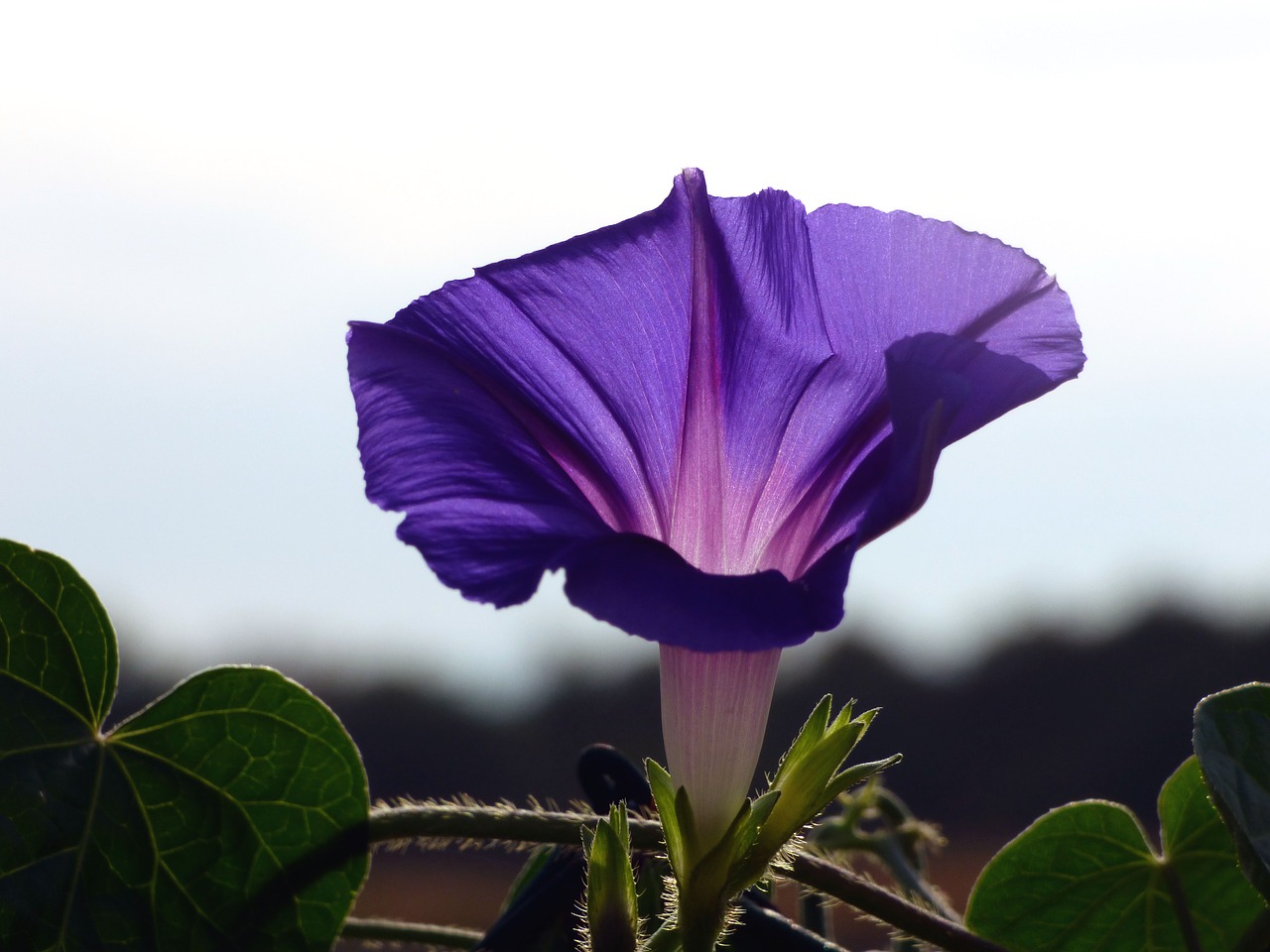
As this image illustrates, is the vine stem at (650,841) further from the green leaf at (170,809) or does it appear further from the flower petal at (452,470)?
the flower petal at (452,470)

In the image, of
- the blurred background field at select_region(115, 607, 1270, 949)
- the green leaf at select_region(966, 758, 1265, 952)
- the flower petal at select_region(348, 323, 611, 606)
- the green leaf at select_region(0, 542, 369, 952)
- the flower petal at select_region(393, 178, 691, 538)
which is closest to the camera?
the flower petal at select_region(348, 323, 611, 606)

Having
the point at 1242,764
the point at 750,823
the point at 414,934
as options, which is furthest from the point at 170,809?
the point at 1242,764

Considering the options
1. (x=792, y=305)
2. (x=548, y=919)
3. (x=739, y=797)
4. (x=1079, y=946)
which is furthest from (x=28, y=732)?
(x=1079, y=946)

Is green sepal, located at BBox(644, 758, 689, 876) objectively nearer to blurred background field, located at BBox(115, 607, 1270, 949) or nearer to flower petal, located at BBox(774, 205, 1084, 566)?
flower petal, located at BBox(774, 205, 1084, 566)

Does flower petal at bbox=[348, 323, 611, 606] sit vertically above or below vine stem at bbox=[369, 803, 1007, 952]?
above

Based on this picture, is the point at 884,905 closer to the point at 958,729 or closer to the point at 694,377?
the point at 694,377

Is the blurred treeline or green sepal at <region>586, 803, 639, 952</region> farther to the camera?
the blurred treeline

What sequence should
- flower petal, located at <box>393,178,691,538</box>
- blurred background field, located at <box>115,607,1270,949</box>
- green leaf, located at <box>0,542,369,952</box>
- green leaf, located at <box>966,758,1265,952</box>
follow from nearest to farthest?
flower petal, located at <box>393,178,691,538</box>, green leaf, located at <box>0,542,369,952</box>, green leaf, located at <box>966,758,1265,952</box>, blurred background field, located at <box>115,607,1270,949</box>

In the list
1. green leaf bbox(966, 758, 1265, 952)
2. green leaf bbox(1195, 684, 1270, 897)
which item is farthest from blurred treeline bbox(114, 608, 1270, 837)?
green leaf bbox(1195, 684, 1270, 897)
